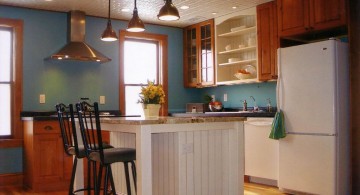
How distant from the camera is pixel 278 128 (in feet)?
14.4

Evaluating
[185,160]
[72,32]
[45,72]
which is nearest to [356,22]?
[185,160]

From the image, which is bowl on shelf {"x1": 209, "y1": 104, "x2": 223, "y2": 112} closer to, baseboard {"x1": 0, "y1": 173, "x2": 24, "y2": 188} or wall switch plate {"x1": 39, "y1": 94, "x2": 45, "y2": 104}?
wall switch plate {"x1": 39, "y1": 94, "x2": 45, "y2": 104}

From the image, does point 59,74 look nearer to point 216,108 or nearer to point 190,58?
point 190,58

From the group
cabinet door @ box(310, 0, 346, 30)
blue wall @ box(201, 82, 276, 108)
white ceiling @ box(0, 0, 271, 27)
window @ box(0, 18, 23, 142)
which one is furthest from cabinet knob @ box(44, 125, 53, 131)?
cabinet door @ box(310, 0, 346, 30)

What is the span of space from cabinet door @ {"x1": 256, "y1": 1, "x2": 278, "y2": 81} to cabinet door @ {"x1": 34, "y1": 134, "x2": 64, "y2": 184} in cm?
286

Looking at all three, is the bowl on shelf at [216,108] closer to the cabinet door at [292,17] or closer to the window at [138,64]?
the window at [138,64]

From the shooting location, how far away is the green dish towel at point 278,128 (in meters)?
4.38

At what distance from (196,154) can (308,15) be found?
99.6 inches

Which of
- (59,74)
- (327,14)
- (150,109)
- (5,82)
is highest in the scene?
(327,14)

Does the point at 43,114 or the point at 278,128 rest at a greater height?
the point at 43,114

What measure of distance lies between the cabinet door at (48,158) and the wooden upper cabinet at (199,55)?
266cm

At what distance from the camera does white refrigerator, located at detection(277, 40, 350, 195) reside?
3994 millimetres

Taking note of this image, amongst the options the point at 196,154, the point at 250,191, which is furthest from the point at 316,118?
the point at 196,154

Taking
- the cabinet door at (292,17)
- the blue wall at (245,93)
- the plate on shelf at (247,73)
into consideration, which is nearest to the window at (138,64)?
the blue wall at (245,93)
